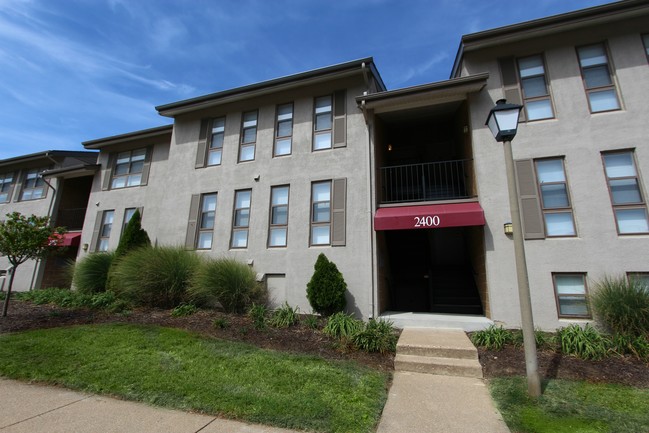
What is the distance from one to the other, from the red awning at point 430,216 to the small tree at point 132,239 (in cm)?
863

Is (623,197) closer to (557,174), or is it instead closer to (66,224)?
(557,174)

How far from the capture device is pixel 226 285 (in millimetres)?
8930

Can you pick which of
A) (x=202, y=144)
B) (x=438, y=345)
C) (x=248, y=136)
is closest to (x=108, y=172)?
(x=202, y=144)

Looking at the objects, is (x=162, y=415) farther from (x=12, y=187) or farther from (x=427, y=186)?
(x=12, y=187)

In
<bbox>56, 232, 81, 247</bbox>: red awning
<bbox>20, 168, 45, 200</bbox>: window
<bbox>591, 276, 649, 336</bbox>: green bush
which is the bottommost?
<bbox>591, 276, 649, 336</bbox>: green bush

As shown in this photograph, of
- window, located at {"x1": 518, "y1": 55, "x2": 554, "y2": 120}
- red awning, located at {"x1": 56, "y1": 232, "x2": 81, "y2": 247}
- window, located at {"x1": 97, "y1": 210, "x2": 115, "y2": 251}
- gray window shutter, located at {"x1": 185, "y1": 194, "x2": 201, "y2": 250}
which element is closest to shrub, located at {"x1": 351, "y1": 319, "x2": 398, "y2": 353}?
window, located at {"x1": 518, "y1": 55, "x2": 554, "y2": 120}

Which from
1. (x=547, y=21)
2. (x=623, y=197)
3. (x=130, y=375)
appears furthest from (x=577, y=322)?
(x=130, y=375)

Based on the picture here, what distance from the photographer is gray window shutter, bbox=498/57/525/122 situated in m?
8.77

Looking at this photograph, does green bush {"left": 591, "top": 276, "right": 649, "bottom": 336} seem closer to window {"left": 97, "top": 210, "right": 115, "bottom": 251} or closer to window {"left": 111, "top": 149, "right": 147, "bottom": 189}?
window {"left": 111, "top": 149, "right": 147, "bottom": 189}

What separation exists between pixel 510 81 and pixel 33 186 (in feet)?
77.3

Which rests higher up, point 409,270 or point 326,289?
point 409,270

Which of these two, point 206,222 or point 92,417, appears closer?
point 92,417

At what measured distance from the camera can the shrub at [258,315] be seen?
25.9 ft

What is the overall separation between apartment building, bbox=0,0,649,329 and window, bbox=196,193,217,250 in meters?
0.05
